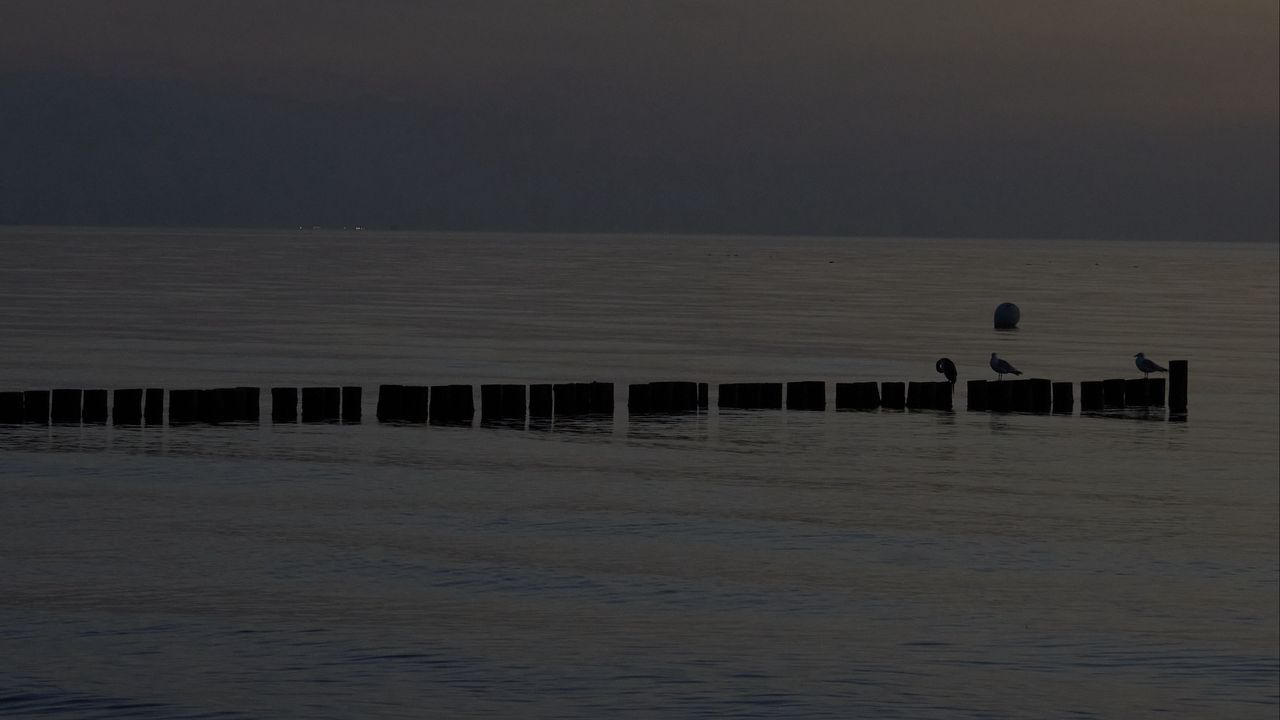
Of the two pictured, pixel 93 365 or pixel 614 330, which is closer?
pixel 93 365

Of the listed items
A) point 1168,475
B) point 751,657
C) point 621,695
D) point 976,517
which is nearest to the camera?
point 621,695

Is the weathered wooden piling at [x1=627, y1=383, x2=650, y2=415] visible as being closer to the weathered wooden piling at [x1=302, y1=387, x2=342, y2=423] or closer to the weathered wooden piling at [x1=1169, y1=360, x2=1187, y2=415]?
the weathered wooden piling at [x1=302, y1=387, x2=342, y2=423]

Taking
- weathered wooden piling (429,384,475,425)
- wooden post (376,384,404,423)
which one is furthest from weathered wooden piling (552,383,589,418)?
wooden post (376,384,404,423)

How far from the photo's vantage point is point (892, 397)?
35.2 metres

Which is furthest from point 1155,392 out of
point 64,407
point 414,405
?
point 64,407

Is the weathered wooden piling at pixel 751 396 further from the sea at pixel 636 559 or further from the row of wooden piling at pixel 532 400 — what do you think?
the sea at pixel 636 559

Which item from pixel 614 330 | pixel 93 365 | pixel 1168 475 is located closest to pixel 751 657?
pixel 1168 475

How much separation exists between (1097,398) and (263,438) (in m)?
17.0

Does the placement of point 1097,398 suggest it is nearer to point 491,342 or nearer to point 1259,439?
point 1259,439

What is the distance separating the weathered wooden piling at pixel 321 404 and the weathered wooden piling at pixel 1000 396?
1305cm

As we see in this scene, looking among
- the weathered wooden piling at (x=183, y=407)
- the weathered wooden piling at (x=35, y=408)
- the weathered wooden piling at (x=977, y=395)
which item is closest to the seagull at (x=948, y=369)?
the weathered wooden piling at (x=977, y=395)

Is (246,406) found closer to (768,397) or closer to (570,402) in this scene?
(570,402)

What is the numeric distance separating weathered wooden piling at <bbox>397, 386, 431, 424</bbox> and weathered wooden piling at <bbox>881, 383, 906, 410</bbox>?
368 inches

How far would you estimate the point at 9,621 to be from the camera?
1588 centimetres
